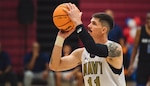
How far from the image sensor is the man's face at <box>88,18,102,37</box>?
173 inches

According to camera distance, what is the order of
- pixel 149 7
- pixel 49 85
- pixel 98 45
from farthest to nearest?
pixel 149 7 → pixel 49 85 → pixel 98 45

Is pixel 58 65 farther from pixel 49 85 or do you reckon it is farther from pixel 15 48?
pixel 15 48

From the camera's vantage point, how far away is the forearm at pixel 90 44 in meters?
4.02

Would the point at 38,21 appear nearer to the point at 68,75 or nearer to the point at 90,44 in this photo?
the point at 68,75

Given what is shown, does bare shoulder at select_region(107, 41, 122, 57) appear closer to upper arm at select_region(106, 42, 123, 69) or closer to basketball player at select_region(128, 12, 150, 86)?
upper arm at select_region(106, 42, 123, 69)

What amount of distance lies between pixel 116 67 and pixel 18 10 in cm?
853

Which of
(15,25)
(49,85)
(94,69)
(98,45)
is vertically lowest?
(49,85)

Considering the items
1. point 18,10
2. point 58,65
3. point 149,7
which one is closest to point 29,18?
point 18,10

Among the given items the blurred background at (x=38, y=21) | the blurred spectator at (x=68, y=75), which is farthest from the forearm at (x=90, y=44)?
the blurred background at (x=38, y=21)

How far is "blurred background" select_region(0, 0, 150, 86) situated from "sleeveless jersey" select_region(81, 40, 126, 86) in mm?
7469

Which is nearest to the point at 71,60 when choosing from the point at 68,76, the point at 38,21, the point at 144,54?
the point at 144,54

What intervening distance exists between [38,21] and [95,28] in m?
9.09

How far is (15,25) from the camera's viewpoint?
12883 millimetres

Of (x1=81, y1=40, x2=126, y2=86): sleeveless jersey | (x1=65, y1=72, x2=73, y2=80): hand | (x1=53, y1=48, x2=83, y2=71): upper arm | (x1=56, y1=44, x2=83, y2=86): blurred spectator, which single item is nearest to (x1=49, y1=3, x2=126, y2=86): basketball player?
(x1=81, y1=40, x2=126, y2=86): sleeveless jersey
